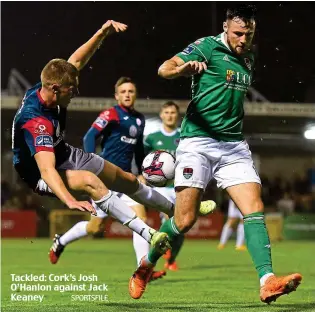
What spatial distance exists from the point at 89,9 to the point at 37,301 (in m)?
17.0

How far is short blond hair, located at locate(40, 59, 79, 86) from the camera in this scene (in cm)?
642

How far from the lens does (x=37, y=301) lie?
7.19m

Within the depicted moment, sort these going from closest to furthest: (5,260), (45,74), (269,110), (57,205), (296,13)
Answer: (45,74) → (5,260) → (269,110) → (296,13) → (57,205)

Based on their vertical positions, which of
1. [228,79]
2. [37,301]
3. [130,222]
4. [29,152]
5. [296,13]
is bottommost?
[37,301]

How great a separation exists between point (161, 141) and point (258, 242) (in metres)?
4.87

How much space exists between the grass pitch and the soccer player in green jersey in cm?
76

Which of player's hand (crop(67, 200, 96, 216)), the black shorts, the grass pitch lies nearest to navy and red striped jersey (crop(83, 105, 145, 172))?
the grass pitch

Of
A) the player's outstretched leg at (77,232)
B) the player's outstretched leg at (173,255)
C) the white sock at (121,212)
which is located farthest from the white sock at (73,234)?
the white sock at (121,212)

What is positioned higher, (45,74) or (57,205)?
(45,74)

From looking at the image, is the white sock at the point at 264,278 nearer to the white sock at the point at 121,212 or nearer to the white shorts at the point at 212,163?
the white shorts at the point at 212,163

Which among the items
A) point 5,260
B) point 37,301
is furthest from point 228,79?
point 5,260

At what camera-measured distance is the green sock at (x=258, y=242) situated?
6148 millimetres

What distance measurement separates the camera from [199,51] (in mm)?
6535

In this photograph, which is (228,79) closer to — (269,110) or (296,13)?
(269,110)
